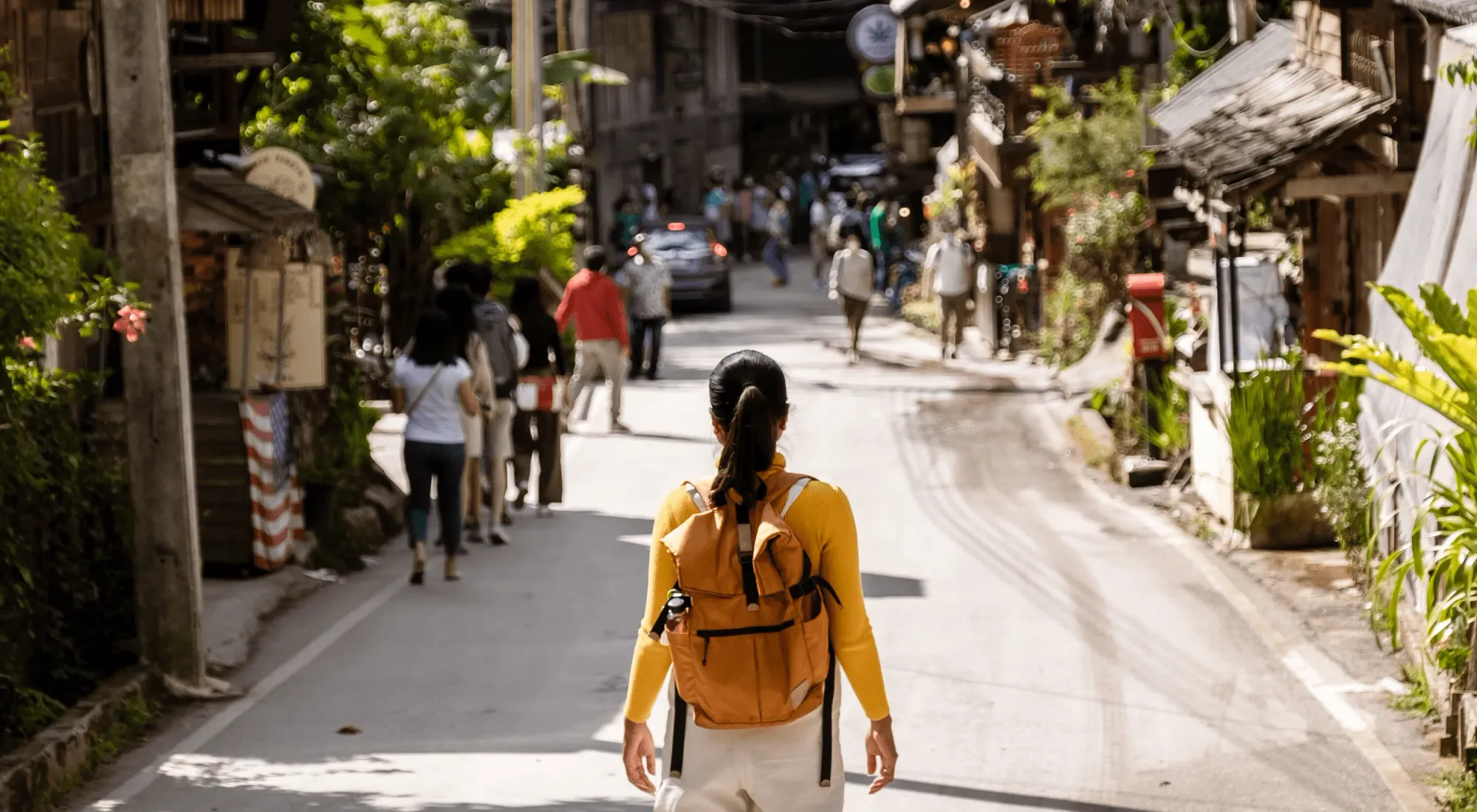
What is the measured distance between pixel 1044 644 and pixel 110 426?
586 centimetres

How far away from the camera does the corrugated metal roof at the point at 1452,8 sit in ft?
36.6

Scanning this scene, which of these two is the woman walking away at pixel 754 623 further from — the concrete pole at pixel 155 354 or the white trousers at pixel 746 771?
the concrete pole at pixel 155 354

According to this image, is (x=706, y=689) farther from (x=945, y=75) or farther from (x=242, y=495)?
(x=945, y=75)

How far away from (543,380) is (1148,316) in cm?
524

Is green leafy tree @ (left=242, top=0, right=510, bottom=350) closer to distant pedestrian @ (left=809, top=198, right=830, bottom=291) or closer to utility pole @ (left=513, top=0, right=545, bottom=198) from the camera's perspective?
utility pole @ (left=513, top=0, right=545, bottom=198)

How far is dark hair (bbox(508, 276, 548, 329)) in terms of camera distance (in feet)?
53.4

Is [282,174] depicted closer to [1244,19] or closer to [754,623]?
[1244,19]

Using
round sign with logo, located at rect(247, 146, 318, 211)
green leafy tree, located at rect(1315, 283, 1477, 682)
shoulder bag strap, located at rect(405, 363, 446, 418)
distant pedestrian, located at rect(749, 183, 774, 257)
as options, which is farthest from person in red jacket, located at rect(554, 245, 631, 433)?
distant pedestrian, located at rect(749, 183, 774, 257)

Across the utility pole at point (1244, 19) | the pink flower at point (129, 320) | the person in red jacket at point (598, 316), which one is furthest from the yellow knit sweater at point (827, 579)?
the utility pole at point (1244, 19)

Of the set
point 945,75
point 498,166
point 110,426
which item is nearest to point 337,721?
point 110,426

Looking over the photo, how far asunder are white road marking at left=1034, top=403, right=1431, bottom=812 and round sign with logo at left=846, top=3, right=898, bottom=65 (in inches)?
1234

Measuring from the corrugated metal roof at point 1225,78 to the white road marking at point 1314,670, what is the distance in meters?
3.76

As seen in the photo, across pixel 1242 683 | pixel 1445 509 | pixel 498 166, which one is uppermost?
pixel 498 166

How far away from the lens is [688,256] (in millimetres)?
39688
